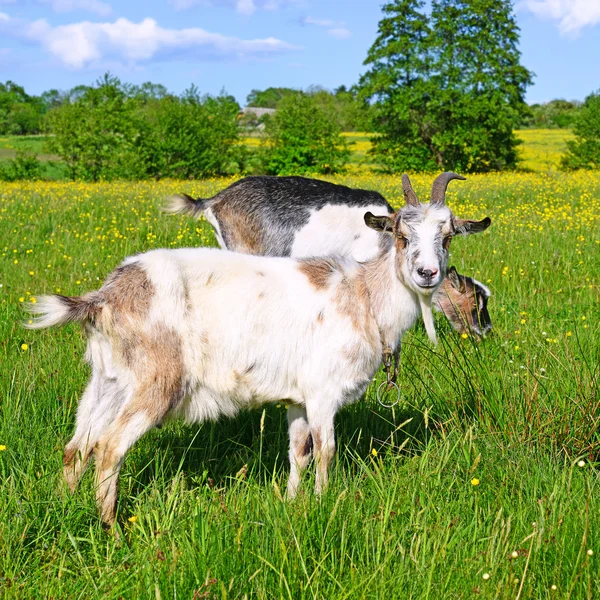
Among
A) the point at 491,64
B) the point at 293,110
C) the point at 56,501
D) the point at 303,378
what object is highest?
the point at 491,64

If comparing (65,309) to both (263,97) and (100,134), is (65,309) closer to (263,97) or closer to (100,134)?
(100,134)

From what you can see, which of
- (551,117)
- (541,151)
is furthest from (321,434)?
(551,117)

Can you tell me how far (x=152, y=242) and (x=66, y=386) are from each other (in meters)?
4.75

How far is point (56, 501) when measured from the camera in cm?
286

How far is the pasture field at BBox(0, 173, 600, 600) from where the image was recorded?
7.89 ft

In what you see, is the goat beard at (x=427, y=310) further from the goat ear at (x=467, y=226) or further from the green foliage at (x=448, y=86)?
the green foliage at (x=448, y=86)

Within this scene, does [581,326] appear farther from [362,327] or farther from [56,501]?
[56,501]

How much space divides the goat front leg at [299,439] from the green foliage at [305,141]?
25.8 metres

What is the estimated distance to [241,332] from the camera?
337 cm

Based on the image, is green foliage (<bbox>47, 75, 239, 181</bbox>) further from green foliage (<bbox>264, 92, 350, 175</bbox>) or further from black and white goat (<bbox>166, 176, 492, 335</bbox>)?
black and white goat (<bbox>166, 176, 492, 335</bbox>)

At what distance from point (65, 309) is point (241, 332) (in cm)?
82

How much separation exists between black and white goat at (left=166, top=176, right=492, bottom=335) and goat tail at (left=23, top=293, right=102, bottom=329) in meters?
3.08

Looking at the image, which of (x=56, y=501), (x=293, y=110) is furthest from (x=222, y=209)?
(x=293, y=110)

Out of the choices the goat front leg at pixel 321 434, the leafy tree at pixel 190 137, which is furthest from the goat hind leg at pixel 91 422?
the leafy tree at pixel 190 137
